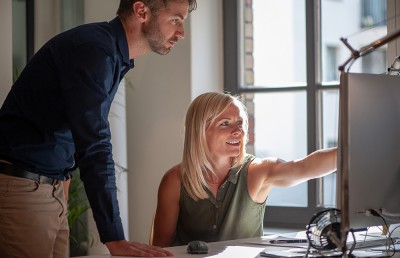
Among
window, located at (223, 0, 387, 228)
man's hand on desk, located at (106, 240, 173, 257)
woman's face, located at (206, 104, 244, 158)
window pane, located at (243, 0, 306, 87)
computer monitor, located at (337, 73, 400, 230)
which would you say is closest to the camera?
computer monitor, located at (337, 73, 400, 230)

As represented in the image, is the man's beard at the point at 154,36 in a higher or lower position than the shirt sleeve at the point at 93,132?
higher

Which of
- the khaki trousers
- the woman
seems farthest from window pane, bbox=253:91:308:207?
the khaki trousers

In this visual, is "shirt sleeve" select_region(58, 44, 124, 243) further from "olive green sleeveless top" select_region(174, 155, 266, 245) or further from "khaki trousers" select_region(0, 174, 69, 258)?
"olive green sleeveless top" select_region(174, 155, 266, 245)

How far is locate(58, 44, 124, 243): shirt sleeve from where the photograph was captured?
6.51 feet

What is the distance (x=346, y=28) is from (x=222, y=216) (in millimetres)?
1725

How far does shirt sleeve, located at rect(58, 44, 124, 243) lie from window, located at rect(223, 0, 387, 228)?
2.19m

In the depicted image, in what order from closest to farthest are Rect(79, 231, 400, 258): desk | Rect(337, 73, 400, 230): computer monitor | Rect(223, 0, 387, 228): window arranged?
Rect(337, 73, 400, 230): computer monitor < Rect(79, 231, 400, 258): desk < Rect(223, 0, 387, 228): window

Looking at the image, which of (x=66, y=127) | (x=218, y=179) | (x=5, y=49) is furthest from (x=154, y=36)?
(x=5, y=49)

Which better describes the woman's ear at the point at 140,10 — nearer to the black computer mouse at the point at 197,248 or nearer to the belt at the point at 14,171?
the belt at the point at 14,171

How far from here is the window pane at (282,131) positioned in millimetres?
4152

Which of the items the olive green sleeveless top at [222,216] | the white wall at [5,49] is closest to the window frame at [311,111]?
the olive green sleeveless top at [222,216]

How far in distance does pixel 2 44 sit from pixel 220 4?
1433 millimetres

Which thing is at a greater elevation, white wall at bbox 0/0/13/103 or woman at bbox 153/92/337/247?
white wall at bbox 0/0/13/103

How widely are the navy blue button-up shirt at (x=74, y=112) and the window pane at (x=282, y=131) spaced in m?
2.00
